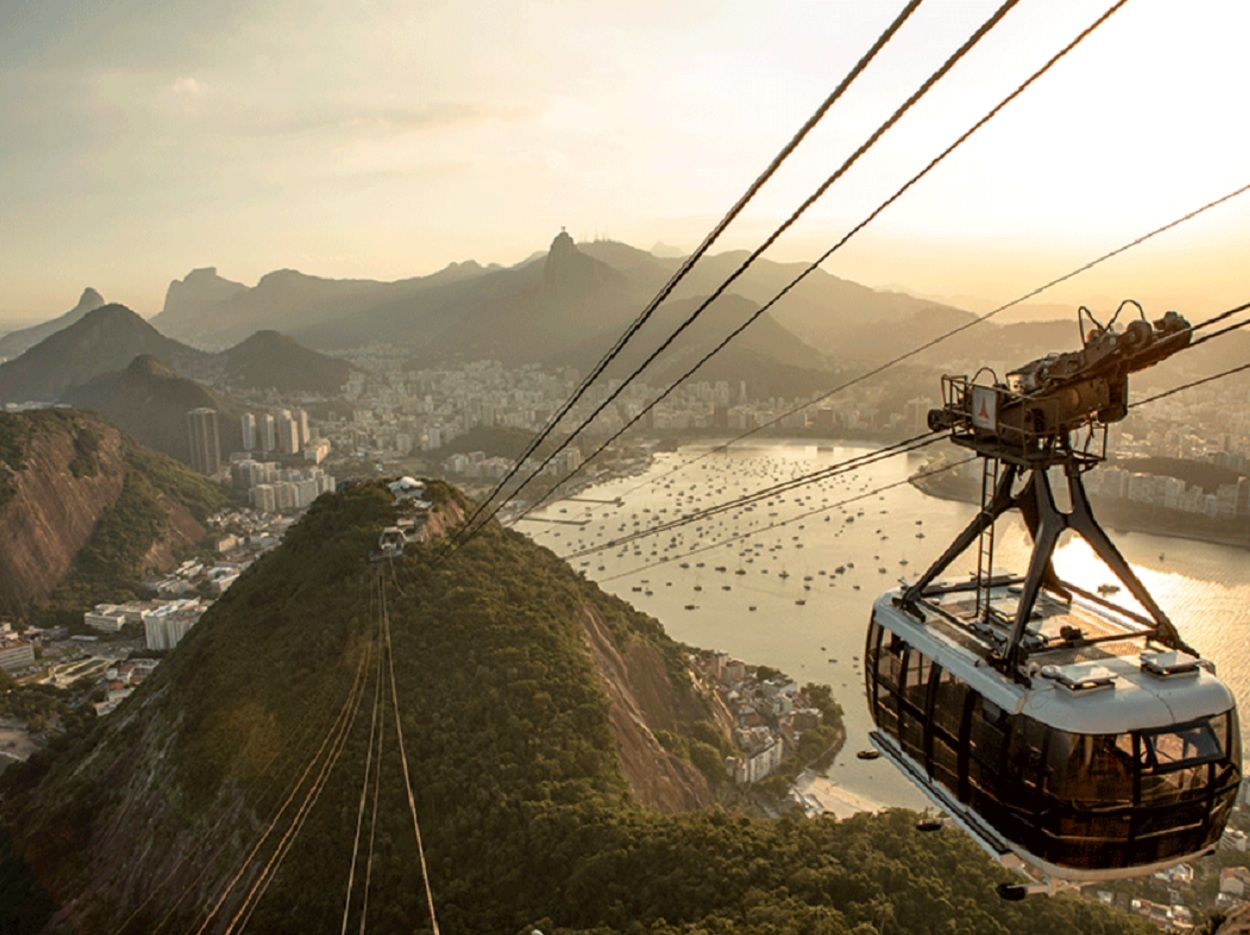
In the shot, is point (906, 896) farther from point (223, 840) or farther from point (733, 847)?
point (223, 840)

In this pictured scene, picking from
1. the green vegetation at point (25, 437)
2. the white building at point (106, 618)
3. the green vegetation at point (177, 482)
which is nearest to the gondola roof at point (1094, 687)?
the white building at point (106, 618)

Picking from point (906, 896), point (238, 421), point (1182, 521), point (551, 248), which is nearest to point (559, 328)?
point (551, 248)

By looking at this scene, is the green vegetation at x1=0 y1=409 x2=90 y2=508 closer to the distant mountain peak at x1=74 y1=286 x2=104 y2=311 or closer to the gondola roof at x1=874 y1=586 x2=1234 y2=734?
the gondola roof at x1=874 y1=586 x2=1234 y2=734

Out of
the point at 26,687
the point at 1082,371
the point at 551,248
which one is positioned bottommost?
the point at 26,687

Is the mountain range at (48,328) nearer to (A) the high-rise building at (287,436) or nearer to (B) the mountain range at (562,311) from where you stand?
(B) the mountain range at (562,311)

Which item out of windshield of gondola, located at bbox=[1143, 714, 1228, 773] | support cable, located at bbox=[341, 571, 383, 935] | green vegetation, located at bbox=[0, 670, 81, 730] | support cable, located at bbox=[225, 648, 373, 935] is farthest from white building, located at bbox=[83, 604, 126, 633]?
windshield of gondola, located at bbox=[1143, 714, 1228, 773]

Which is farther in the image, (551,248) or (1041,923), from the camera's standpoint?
(551,248)

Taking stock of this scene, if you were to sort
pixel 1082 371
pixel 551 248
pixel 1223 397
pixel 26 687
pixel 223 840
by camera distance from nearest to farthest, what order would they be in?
pixel 1082 371 → pixel 223 840 → pixel 26 687 → pixel 1223 397 → pixel 551 248
